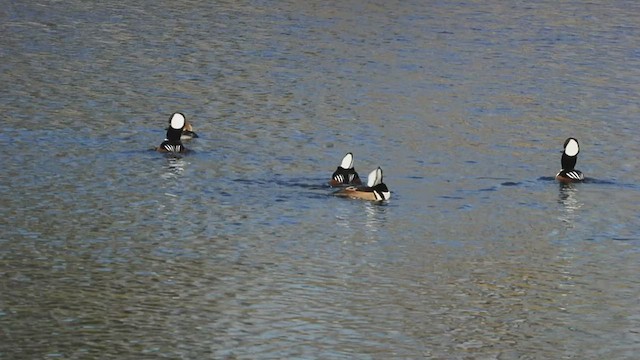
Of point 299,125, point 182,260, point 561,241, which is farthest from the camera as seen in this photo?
point 299,125

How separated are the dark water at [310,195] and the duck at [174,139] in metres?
0.26

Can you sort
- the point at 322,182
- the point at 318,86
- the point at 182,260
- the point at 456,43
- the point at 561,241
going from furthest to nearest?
the point at 456,43
the point at 318,86
the point at 322,182
the point at 561,241
the point at 182,260

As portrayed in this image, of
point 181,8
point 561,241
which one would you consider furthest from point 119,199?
point 181,8

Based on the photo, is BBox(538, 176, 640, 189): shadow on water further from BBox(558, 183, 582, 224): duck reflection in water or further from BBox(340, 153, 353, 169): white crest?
BBox(340, 153, 353, 169): white crest

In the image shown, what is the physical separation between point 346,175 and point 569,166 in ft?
12.7

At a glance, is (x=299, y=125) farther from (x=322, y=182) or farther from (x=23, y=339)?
(x=23, y=339)

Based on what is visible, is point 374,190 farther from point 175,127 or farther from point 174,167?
point 175,127

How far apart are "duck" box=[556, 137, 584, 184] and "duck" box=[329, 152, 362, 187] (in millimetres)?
3312

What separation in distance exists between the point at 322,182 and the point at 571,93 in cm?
1119

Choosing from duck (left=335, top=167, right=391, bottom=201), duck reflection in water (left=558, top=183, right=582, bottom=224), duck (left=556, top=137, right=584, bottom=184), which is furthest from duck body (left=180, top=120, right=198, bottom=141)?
duck reflection in water (left=558, top=183, right=582, bottom=224)

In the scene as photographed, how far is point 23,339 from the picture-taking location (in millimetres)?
13227

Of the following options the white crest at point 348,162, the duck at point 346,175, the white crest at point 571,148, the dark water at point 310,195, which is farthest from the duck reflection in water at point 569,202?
the white crest at point 348,162

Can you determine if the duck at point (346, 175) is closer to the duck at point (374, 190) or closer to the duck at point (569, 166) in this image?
the duck at point (374, 190)

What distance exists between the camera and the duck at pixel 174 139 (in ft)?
76.0
